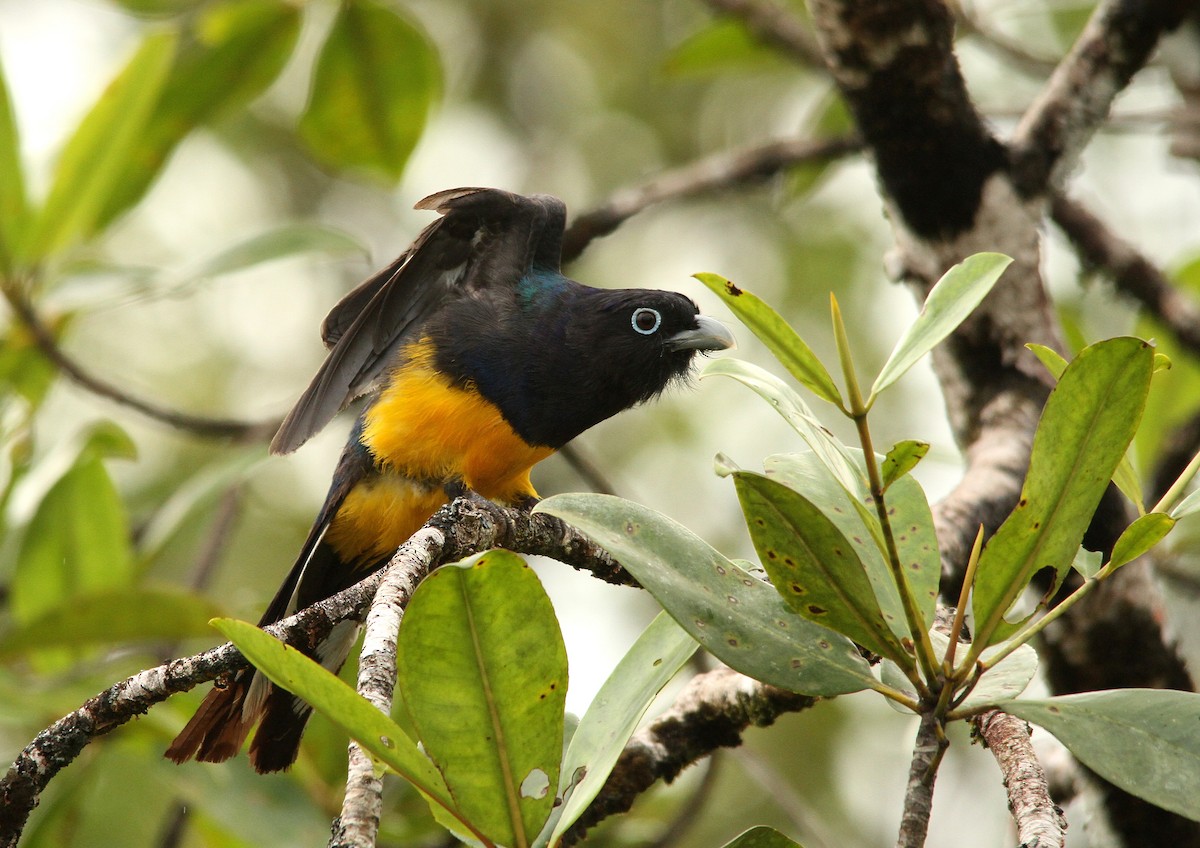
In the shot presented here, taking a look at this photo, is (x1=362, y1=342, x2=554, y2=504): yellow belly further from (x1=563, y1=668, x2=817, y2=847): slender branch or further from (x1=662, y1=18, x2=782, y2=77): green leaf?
(x1=662, y1=18, x2=782, y2=77): green leaf

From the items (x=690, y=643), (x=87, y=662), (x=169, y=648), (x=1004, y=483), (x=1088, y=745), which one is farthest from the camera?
(x=169, y=648)

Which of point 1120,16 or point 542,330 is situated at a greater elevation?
point 1120,16

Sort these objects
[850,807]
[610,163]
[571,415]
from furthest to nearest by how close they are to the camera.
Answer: [610,163]
[850,807]
[571,415]

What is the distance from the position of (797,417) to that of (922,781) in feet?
1.74

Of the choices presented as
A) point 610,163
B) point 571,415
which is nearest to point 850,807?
point 610,163

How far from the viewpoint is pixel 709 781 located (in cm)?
403

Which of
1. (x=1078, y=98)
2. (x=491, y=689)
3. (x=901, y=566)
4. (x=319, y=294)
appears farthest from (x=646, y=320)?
(x=319, y=294)

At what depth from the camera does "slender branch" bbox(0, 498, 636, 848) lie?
1653mm

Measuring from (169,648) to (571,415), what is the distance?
196 centimetres

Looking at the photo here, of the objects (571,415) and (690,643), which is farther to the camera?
(571,415)

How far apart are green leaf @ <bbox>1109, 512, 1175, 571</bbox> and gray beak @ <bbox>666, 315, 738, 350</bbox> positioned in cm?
258

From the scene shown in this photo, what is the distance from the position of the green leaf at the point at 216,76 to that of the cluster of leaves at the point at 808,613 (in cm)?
353

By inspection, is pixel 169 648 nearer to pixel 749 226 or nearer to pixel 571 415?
pixel 571 415

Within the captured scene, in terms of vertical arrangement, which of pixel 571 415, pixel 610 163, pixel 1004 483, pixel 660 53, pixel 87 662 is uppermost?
pixel 660 53
